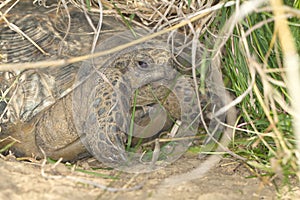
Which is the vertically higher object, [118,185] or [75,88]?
[75,88]

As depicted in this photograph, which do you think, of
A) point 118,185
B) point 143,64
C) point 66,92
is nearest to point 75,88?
point 66,92

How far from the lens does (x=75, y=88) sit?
9.21 ft

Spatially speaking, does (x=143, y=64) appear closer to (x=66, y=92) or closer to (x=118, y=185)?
(x=66, y=92)

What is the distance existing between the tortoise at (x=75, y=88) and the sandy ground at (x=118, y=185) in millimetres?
392

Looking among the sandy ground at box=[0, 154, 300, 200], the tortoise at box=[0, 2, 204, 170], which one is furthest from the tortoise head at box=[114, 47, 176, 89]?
the sandy ground at box=[0, 154, 300, 200]

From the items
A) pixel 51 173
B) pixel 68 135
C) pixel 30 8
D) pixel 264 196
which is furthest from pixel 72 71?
pixel 264 196

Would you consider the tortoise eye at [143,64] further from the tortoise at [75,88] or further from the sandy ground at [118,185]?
the sandy ground at [118,185]

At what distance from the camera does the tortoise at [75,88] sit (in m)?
2.68

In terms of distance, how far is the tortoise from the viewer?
8.79ft

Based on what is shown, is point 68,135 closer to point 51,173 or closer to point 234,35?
point 51,173

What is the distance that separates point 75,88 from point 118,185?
3.03 ft

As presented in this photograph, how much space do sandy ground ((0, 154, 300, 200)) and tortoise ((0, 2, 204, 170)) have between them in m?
→ 0.39

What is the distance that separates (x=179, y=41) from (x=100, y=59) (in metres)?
0.48

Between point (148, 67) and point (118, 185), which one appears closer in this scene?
point (118, 185)
